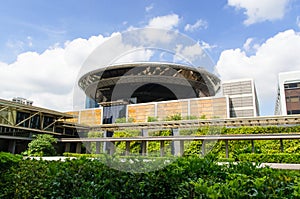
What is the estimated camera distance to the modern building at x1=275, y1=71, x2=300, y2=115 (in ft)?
125

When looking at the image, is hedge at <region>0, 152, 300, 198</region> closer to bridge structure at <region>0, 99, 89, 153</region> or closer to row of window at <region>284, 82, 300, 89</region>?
bridge structure at <region>0, 99, 89, 153</region>

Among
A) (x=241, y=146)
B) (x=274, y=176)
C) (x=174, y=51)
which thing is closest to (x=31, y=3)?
(x=174, y=51)

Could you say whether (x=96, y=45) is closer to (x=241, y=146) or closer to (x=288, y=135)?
(x=288, y=135)

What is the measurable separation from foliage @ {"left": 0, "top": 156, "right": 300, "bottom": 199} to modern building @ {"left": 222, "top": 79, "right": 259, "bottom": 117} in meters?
40.3

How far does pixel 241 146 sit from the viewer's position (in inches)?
715

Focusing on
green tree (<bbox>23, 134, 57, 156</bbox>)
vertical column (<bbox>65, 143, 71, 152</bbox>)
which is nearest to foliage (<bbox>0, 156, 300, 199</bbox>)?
green tree (<bbox>23, 134, 57, 156</bbox>)

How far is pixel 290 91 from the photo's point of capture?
3884 centimetres

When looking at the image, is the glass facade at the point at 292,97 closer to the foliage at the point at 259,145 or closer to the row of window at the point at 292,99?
the row of window at the point at 292,99

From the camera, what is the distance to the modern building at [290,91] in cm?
3809

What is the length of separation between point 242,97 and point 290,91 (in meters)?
8.36

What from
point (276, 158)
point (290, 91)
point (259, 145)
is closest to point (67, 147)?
point (259, 145)

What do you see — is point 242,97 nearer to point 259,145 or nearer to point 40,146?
point 259,145

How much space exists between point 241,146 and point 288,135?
4.05 m

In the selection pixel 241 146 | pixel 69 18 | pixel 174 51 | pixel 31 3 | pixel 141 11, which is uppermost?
pixel 31 3
